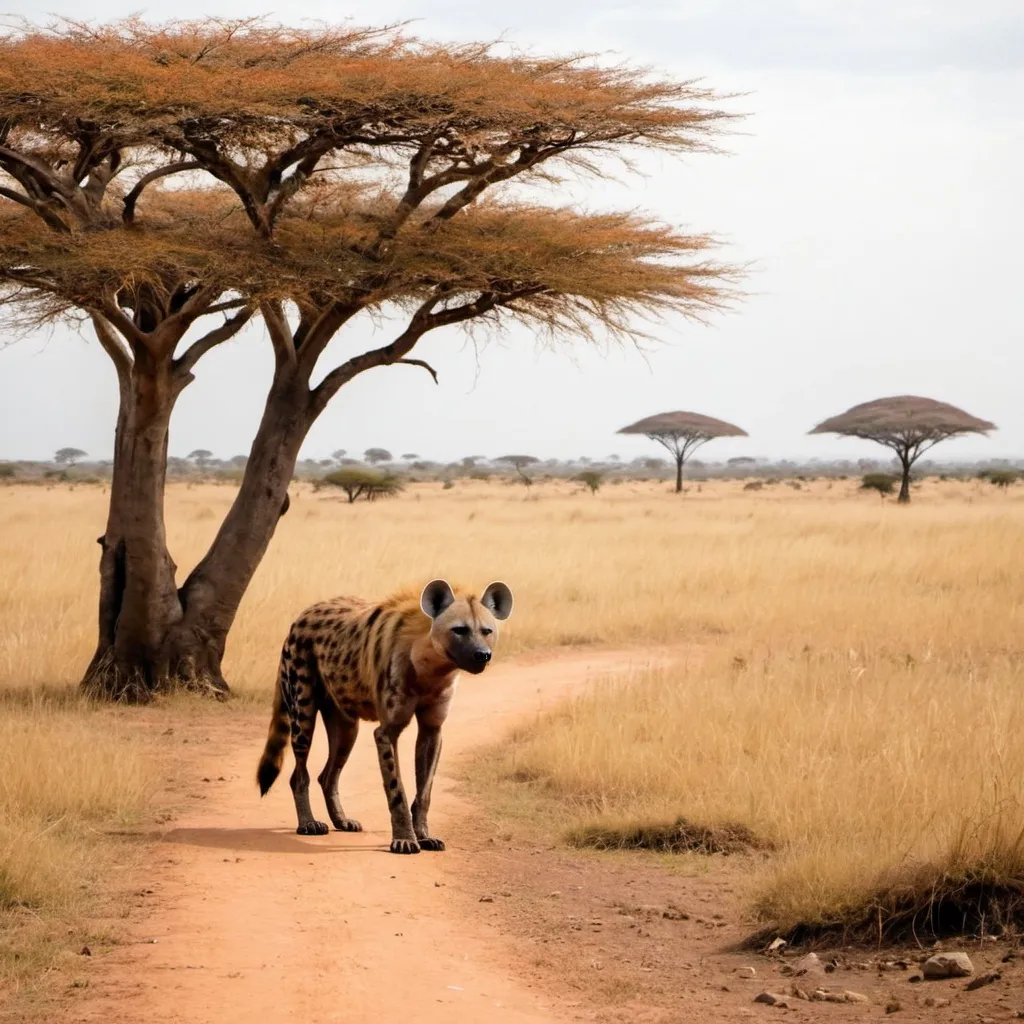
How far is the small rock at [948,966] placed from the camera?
475 cm

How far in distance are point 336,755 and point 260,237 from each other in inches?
197

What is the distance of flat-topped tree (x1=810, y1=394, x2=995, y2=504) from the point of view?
43.5 metres

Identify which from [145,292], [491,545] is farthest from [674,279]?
[491,545]

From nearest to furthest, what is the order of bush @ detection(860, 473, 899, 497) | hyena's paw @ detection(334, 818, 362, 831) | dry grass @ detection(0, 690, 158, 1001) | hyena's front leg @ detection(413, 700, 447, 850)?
dry grass @ detection(0, 690, 158, 1001) < hyena's front leg @ detection(413, 700, 447, 850) < hyena's paw @ detection(334, 818, 362, 831) < bush @ detection(860, 473, 899, 497)

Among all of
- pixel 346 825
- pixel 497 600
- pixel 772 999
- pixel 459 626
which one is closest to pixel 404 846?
pixel 346 825

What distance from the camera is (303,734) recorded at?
7.30 m

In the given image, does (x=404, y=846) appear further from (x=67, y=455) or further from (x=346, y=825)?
(x=67, y=455)

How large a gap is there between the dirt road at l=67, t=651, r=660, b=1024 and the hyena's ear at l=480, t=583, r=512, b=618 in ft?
3.71

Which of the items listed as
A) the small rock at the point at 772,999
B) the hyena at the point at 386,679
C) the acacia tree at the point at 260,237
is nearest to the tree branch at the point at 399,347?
the acacia tree at the point at 260,237

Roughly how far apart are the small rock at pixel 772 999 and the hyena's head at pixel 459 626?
210 centimetres

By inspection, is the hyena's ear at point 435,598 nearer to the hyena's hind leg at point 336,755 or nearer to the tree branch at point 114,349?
the hyena's hind leg at point 336,755

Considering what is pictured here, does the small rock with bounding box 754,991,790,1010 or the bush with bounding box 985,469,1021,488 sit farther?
the bush with bounding box 985,469,1021,488

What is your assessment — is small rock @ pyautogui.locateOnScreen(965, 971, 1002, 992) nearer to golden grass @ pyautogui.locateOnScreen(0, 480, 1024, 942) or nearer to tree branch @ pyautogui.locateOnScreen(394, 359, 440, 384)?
golden grass @ pyautogui.locateOnScreen(0, 480, 1024, 942)

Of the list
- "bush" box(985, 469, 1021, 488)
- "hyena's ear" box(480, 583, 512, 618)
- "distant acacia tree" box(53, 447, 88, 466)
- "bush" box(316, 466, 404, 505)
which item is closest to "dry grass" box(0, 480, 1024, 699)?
"hyena's ear" box(480, 583, 512, 618)
